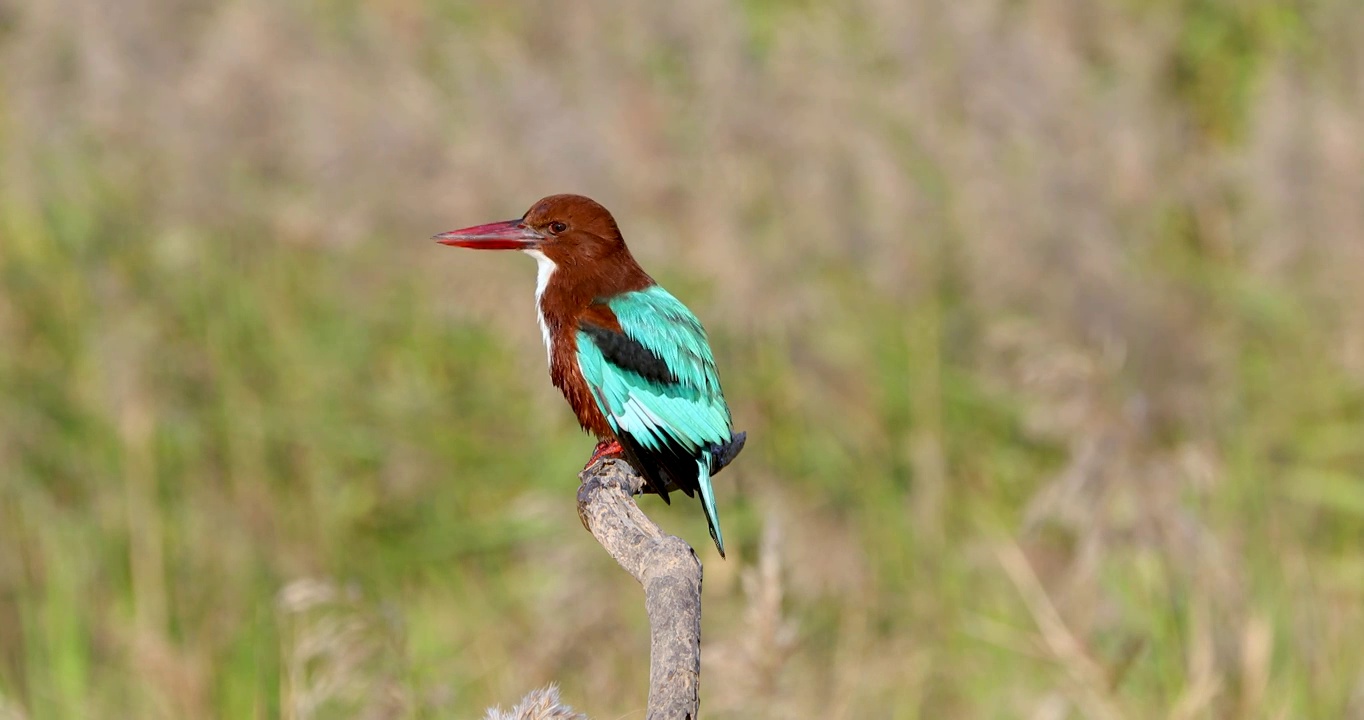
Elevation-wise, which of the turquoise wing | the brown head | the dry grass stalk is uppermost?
the brown head

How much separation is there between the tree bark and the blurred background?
4.59ft

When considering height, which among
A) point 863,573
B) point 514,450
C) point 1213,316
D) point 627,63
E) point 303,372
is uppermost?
point 627,63

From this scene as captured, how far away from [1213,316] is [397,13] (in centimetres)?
291

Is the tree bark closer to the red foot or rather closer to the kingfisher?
the kingfisher

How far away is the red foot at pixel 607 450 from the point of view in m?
2.48

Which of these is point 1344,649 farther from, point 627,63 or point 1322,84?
point 627,63

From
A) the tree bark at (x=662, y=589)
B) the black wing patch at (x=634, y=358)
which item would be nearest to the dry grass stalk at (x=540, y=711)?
the tree bark at (x=662, y=589)

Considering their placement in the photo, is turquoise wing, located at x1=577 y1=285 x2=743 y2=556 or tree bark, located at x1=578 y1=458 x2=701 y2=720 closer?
tree bark, located at x1=578 y1=458 x2=701 y2=720

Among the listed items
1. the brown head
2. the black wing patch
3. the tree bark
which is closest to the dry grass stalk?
the tree bark

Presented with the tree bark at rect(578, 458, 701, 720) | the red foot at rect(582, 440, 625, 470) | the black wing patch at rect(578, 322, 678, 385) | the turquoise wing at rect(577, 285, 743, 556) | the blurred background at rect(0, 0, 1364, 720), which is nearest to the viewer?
the tree bark at rect(578, 458, 701, 720)

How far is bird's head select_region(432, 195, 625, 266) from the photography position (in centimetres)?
257

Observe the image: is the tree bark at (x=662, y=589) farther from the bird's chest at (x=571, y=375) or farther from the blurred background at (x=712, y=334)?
the blurred background at (x=712, y=334)

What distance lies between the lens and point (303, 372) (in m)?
4.30

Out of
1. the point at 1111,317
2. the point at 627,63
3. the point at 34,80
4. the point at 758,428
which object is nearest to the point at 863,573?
the point at 758,428
